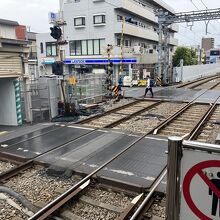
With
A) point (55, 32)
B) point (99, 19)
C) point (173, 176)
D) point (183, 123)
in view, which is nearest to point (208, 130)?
point (183, 123)

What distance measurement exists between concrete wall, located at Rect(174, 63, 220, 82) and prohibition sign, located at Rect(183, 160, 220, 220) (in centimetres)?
3317

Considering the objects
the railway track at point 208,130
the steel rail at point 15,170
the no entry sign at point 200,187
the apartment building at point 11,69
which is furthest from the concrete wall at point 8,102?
the no entry sign at point 200,187

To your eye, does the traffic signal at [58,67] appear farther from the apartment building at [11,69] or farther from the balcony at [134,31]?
the balcony at [134,31]

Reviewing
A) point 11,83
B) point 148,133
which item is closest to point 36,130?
point 11,83

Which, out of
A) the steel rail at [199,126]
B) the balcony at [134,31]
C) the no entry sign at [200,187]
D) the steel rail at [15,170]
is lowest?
the steel rail at [15,170]

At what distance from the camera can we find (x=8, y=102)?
1302 cm

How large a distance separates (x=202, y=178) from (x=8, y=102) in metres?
12.5

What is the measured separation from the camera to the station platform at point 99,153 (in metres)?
6.68

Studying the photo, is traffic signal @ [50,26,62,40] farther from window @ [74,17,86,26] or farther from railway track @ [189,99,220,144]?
window @ [74,17,86,26]

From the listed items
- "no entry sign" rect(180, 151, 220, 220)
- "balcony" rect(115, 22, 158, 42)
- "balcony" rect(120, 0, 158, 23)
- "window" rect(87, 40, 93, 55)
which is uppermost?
"balcony" rect(120, 0, 158, 23)

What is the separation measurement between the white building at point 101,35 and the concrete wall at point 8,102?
22.5 metres

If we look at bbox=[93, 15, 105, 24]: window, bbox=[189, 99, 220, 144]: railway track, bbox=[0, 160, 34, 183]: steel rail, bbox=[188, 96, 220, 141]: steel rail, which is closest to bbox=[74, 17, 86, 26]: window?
bbox=[93, 15, 105, 24]: window

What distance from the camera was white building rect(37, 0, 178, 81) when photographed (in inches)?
1382

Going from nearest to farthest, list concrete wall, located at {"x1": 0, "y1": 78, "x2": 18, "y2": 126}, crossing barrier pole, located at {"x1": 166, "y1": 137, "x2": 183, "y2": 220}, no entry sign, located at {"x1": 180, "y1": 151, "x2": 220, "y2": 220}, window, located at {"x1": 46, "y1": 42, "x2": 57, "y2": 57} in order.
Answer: no entry sign, located at {"x1": 180, "y1": 151, "x2": 220, "y2": 220}
crossing barrier pole, located at {"x1": 166, "y1": 137, "x2": 183, "y2": 220}
concrete wall, located at {"x1": 0, "y1": 78, "x2": 18, "y2": 126}
window, located at {"x1": 46, "y1": 42, "x2": 57, "y2": 57}
